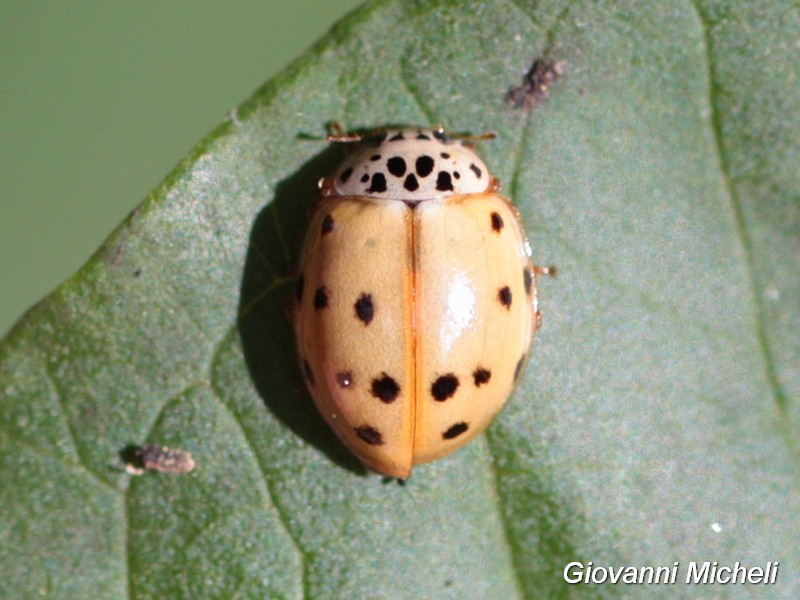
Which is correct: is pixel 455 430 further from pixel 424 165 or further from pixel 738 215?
pixel 738 215

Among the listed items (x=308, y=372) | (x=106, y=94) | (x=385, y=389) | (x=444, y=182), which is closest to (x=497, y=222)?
(x=444, y=182)

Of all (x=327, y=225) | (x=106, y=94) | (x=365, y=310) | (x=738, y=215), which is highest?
(x=106, y=94)

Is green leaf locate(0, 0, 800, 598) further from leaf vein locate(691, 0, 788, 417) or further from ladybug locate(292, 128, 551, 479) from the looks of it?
ladybug locate(292, 128, 551, 479)

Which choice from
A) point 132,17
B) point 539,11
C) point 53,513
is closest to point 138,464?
point 53,513

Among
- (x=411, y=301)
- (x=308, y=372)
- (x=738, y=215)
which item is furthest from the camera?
(x=738, y=215)

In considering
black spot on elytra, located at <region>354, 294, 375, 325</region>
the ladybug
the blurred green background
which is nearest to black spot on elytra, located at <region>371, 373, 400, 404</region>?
the ladybug

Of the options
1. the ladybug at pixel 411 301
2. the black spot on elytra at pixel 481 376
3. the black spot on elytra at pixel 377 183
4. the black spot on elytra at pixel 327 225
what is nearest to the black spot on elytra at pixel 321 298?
the ladybug at pixel 411 301
